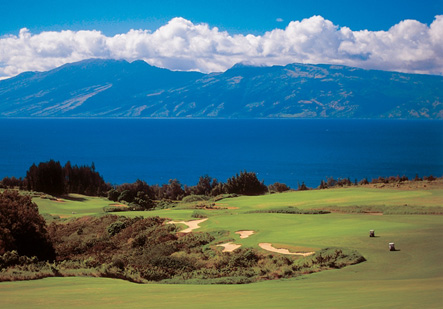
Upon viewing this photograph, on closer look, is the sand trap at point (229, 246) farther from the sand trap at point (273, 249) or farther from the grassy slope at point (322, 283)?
the sand trap at point (273, 249)

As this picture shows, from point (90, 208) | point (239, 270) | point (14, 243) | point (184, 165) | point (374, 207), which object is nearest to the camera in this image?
point (239, 270)

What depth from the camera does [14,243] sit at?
24609 millimetres

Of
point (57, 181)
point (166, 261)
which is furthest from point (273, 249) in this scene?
point (57, 181)

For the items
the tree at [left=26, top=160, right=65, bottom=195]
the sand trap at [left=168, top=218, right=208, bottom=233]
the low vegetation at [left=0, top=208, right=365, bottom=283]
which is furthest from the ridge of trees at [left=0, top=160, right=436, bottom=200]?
the low vegetation at [left=0, top=208, right=365, bottom=283]

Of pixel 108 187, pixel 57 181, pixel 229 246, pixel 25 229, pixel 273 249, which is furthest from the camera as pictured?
pixel 108 187

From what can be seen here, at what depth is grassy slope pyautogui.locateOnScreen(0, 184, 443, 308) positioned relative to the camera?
1248 cm

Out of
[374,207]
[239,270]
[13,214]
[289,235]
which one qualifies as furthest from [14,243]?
[374,207]

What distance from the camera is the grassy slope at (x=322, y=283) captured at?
1248cm

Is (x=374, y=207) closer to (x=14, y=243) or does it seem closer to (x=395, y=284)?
(x=395, y=284)

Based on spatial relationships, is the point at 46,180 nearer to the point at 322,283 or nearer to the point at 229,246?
the point at 229,246

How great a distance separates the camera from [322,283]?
16.1 metres

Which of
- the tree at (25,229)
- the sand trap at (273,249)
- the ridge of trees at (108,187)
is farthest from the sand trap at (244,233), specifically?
the ridge of trees at (108,187)

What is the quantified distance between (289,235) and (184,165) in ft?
426

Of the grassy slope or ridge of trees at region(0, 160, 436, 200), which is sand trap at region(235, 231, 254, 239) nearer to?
the grassy slope
